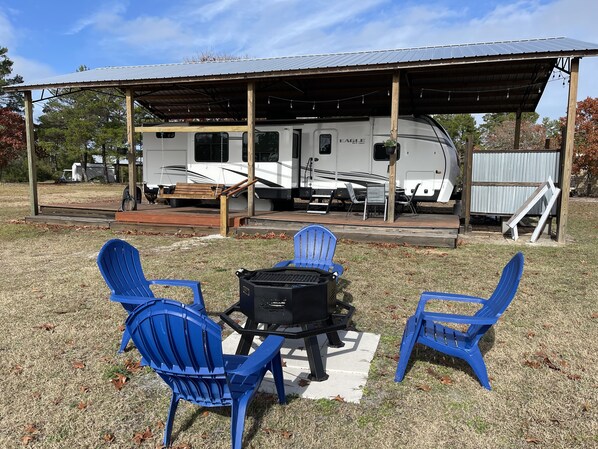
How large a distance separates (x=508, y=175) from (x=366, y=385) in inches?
329

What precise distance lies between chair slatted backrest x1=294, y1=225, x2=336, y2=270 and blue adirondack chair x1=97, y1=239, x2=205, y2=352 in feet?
4.94

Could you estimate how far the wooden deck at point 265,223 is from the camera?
9188mm

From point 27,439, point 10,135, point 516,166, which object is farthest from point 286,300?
point 10,135

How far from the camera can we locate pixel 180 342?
2307 millimetres

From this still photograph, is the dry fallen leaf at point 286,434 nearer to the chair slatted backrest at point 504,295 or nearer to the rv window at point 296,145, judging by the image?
the chair slatted backrest at point 504,295

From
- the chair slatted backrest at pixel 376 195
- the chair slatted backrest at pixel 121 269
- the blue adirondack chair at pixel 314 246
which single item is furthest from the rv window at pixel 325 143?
the chair slatted backrest at pixel 121 269

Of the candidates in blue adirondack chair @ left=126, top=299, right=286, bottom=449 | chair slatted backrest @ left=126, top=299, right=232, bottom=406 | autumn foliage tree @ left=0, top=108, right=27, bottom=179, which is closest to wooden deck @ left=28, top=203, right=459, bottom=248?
blue adirondack chair @ left=126, top=299, right=286, bottom=449

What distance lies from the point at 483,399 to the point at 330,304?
130cm

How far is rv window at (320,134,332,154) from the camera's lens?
12.5m

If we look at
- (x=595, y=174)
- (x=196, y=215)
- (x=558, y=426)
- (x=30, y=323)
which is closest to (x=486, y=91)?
(x=196, y=215)

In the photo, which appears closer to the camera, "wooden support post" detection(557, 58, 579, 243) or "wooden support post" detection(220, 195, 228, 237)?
"wooden support post" detection(557, 58, 579, 243)

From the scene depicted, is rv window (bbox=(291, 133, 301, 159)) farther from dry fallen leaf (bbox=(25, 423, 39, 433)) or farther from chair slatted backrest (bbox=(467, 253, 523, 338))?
dry fallen leaf (bbox=(25, 423, 39, 433))

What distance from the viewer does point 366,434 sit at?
2.78 m

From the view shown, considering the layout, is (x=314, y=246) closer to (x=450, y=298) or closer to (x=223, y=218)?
(x=450, y=298)
